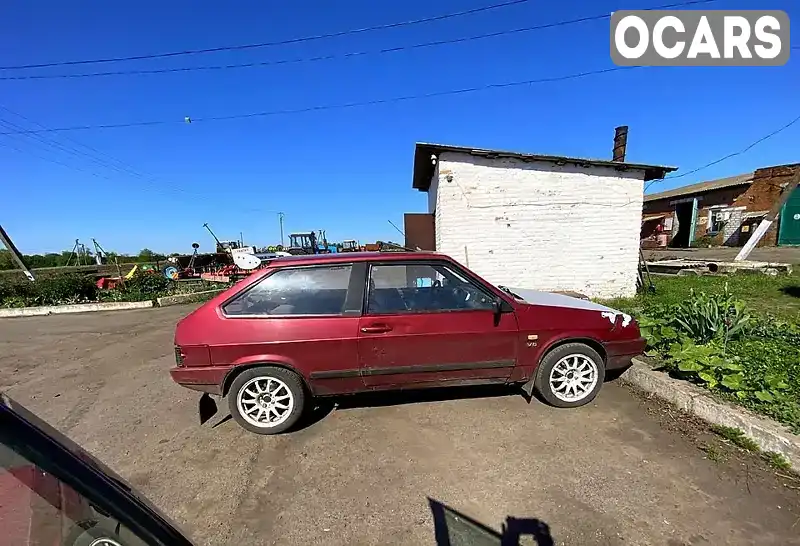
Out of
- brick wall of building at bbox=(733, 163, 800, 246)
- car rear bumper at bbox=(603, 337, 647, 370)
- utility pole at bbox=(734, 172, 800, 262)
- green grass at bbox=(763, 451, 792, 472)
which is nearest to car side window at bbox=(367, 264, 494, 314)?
car rear bumper at bbox=(603, 337, 647, 370)

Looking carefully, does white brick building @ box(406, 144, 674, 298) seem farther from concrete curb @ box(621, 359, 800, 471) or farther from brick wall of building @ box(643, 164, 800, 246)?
brick wall of building @ box(643, 164, 800, 246)

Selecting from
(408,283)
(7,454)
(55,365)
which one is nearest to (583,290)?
(408,283)

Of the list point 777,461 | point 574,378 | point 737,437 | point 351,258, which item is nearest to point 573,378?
point 574,378

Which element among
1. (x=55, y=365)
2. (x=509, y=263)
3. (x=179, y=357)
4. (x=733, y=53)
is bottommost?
(x=55, y=365)

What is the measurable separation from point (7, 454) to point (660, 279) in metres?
13.6

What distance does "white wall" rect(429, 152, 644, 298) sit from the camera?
871cm

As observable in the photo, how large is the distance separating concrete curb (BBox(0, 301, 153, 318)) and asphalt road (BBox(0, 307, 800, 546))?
24.2ft

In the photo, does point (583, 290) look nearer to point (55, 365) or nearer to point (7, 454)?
point (7, 454)

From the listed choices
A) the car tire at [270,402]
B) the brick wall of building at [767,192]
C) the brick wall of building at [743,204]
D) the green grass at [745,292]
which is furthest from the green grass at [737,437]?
the brick wall of building at [767,192]

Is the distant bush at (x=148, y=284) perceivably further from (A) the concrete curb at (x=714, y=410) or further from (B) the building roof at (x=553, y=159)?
(A) the concrete curb at (x=714, y=410)

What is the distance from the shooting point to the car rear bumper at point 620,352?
3.59 m

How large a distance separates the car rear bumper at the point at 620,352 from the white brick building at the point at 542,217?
5.26 meters

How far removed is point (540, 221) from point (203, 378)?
26.6 ft

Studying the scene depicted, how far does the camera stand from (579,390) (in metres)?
3.59
